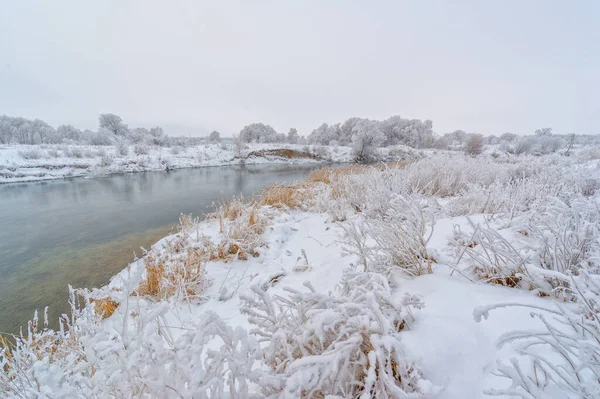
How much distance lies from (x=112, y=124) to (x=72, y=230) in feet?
120

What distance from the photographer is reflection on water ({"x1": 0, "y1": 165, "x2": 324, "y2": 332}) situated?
342 centimetres

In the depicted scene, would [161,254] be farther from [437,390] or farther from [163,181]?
[163,181]

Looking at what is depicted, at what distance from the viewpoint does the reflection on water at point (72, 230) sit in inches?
135

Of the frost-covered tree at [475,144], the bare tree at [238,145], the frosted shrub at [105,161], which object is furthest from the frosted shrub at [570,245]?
the frost-covered tree at [475,144]

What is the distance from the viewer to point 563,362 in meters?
0.80

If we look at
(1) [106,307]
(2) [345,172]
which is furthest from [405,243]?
(2) [345,172]

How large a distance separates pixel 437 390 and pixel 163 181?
14.0 m

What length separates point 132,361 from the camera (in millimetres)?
691

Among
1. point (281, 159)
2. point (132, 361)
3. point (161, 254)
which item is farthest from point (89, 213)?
point (281, 159)

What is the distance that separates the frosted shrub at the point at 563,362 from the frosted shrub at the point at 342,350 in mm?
263

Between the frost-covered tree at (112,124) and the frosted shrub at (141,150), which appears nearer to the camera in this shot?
the frosted shrub at (141,150)

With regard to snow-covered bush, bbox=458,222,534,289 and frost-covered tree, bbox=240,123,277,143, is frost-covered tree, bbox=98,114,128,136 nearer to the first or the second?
frost-covered tree, bbox=240,123,277,143

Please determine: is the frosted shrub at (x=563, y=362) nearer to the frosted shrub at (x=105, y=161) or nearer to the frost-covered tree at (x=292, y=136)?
the frosted shrub at (x=105, y=161)

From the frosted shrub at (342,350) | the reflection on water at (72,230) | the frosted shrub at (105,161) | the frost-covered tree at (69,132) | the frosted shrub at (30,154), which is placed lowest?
the reflection on water at (72,230)
